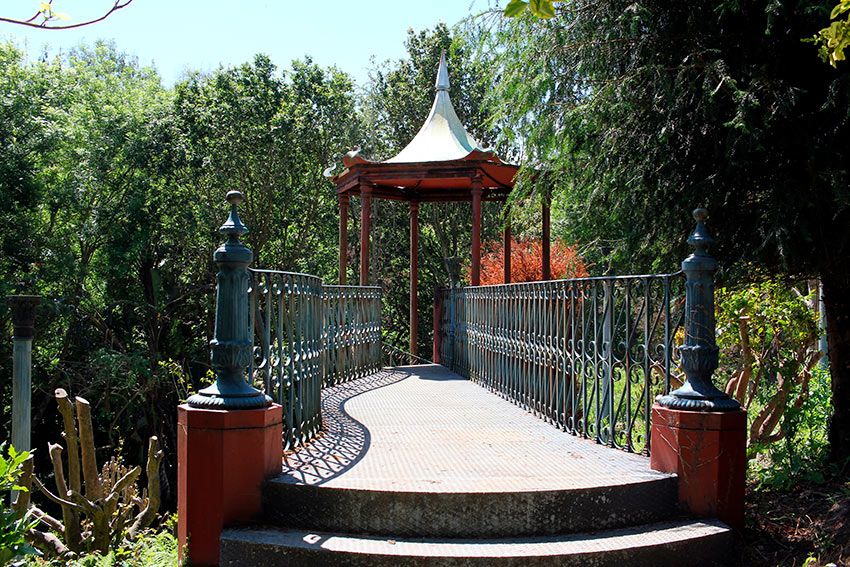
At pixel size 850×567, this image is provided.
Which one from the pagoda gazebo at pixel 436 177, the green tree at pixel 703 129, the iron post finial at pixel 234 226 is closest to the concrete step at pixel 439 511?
the iron post finial at pixel 234 226

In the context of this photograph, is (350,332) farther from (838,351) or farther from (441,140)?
(838,351)

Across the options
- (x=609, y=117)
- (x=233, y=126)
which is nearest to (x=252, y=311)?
(x=609, y=117)

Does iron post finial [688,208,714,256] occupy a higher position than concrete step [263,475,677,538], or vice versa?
iron post finial [688,208,714,256]

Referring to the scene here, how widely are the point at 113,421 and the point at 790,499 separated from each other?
14.7m

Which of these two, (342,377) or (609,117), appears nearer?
(609,117)

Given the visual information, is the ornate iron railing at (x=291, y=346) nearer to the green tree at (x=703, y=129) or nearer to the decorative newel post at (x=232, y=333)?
the decorative newel post at (x=232, y=333)

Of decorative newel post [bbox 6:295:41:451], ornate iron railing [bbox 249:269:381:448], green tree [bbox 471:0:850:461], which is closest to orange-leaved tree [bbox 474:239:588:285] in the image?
ornate iron railing [bbox 249:269:381:448]

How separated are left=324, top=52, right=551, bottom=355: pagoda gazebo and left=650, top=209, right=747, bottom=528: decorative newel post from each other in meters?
6.29

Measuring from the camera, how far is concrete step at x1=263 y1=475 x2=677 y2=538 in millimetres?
4488

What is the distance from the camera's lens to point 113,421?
1694 cm

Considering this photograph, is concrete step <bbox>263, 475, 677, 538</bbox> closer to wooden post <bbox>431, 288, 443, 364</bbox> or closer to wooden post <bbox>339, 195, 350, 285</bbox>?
wooden post <bbox>339, 195, 350, 285</bbox>

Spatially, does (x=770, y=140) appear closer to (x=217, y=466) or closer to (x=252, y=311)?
(x=252, y=311)

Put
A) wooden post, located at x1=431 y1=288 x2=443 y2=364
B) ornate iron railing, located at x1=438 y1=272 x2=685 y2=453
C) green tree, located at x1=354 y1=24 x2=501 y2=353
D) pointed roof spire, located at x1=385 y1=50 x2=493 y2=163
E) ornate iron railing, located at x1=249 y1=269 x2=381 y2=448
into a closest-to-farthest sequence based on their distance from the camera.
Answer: ornate iron railing, located at x1=249 y1=269 x2=381 y2=448
ornate iron railing, located at x1=438 y1=272 x2=685 y2=453
pointed roof spire, located at x1=385 y1=50 x2=493 y2=163
wooden post, located at x1=431 y1=288 x2=443 y2=364
green tree, located at x1=354 y1=24 x2=501 y2=353

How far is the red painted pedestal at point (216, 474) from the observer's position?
448 cm
